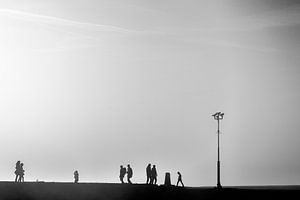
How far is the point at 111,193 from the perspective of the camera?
46344mm

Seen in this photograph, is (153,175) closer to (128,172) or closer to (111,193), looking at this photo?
(128,172)

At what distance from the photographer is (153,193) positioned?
155 ft

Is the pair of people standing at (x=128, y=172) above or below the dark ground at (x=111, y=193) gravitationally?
above

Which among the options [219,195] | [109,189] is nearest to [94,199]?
[109,189]

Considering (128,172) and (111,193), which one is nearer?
(111,193)

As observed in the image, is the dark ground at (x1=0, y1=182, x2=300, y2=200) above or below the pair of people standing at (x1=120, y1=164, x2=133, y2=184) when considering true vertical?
below

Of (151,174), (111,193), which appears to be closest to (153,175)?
(151,174)

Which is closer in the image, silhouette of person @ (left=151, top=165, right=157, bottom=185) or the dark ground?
the dark ground

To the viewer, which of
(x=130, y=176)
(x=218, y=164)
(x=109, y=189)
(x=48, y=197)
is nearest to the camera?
(x=48, y=197)

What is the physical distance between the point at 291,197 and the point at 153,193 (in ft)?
37.9

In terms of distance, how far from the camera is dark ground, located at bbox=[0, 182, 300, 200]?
4394cm

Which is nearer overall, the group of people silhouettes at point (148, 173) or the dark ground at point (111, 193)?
the dark ground at point (111, 193)

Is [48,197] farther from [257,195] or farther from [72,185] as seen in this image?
[257,195]

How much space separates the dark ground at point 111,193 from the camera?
1730 inches
